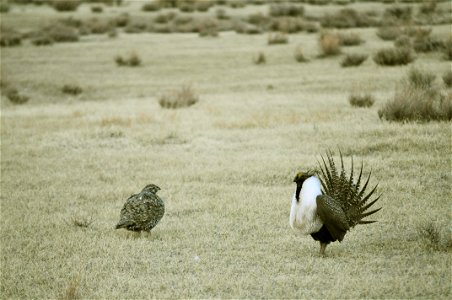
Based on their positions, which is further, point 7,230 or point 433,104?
point 433,104

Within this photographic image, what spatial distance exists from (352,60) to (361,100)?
605cm

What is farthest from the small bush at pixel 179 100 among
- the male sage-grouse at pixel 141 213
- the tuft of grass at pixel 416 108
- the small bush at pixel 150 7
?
the small bush at pixel 150 7

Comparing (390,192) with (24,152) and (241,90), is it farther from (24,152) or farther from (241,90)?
(241,90)

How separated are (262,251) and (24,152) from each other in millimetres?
7095

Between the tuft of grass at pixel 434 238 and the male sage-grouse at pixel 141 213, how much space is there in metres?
3.09

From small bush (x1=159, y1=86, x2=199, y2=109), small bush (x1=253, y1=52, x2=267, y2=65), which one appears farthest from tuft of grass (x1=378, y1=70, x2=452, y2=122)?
small bush (x1=253, y1=52, x2=267, y2=65)

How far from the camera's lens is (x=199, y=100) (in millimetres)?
17250

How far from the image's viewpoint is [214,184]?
9.95 metres

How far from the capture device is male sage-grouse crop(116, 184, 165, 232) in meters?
7.48

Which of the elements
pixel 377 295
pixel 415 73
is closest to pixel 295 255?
pixel 377 295

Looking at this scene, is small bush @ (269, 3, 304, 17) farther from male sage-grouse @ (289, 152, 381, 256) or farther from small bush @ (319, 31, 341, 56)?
male sage-grouse @ (289, 152, 381, 256)

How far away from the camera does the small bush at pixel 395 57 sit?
19.7m

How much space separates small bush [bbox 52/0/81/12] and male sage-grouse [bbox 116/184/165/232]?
34.8 meters

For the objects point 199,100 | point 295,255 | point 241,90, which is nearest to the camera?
point 295,255
